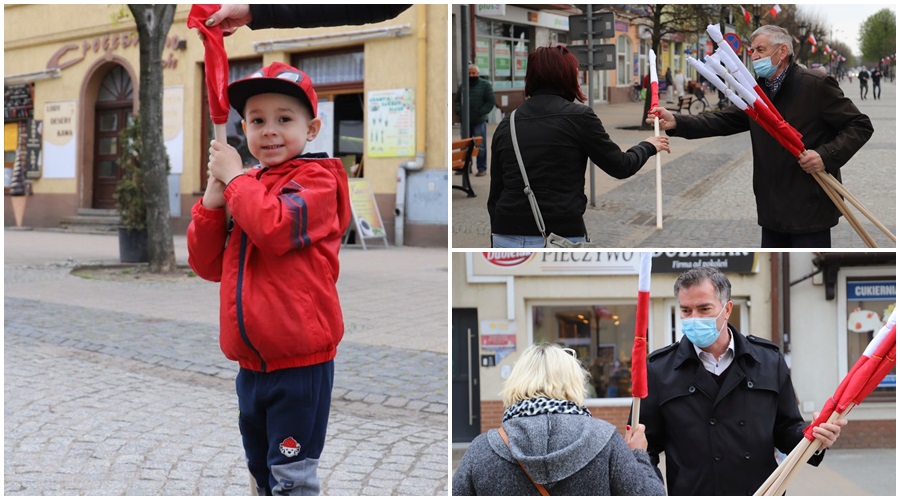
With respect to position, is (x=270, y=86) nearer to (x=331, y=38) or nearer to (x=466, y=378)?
(x=466, y=378)

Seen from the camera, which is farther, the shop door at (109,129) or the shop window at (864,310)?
the shop door at (109,129)

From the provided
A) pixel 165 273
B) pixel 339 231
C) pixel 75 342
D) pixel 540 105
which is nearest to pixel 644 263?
pixel 339 231

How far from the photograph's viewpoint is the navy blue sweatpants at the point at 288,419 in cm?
284

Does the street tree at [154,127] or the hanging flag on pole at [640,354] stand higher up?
the street tree at [154,127]

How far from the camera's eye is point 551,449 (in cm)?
261

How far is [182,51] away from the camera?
19.6 m

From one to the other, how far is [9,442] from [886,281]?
5736 millimetres

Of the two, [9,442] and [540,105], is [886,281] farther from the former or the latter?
[9,442]

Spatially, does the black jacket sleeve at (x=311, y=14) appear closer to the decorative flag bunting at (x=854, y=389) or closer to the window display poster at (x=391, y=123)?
the decorative flag bunting at (x=854, y=389)

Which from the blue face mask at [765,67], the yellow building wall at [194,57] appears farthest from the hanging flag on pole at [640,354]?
the yellow building wall at [194,57]

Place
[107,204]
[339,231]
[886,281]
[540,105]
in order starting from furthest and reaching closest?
[107,204], [886,281], [540,105], [339,231]

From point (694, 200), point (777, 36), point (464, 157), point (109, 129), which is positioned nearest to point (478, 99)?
point (464, 157)

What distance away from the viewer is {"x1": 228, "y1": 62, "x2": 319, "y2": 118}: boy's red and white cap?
9.27 ft

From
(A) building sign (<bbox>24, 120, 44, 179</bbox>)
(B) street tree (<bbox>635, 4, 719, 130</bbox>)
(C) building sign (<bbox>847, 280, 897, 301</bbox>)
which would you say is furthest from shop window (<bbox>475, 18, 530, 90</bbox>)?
(A) building sign (<bbox>24, 120, 44, 179</bbox>)
